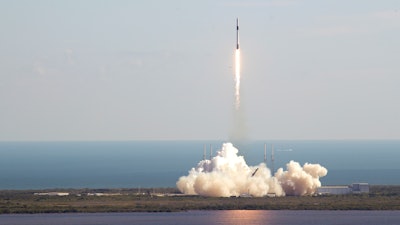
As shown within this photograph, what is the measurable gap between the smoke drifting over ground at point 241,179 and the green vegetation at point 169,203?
257 cm

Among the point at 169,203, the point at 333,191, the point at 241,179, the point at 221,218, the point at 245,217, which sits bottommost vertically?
the point at 221,218

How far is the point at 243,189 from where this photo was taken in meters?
144

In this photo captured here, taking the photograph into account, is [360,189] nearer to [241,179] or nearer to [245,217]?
[241,179]

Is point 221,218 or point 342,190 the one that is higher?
point 342,190

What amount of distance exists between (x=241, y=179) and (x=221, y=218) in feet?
89.7

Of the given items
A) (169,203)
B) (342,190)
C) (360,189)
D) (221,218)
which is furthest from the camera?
(360,189)

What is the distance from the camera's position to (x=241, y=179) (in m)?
144

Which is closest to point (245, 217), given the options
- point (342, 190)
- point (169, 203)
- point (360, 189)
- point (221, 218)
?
point (221, 218)

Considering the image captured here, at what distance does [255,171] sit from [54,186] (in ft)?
187

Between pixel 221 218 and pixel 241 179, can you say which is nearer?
pixel 221 218

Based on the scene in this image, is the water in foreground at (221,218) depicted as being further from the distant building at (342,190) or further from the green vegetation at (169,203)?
the distant building at (342,190)

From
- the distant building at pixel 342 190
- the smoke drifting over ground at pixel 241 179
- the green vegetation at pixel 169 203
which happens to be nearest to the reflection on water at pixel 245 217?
the green vegetation at pixel 169 203

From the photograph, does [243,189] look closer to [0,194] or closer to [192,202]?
[192,202]

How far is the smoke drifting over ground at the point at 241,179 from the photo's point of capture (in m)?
142
